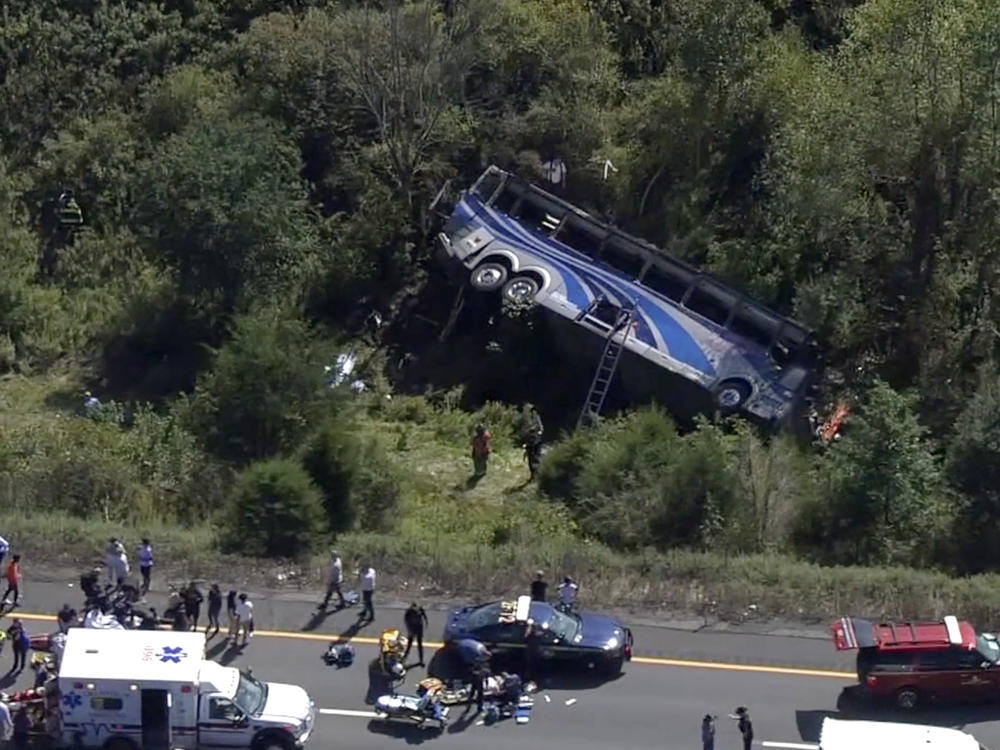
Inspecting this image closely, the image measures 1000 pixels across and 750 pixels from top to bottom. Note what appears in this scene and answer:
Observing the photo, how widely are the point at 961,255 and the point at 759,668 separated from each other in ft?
50.6

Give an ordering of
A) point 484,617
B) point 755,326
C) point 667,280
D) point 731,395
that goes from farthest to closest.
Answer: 1. point 667,280
2. point 755,326
3. point 731,395
4. point 484,617

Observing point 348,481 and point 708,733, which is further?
point 348,481

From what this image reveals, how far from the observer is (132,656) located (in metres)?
23.1

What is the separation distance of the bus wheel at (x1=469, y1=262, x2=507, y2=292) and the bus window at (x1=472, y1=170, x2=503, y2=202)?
8.46 feet

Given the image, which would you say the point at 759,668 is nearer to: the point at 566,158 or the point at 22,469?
the point at 22,469

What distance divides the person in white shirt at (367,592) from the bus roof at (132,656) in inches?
160

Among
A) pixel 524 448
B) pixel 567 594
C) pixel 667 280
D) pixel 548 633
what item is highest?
pixel 667 280

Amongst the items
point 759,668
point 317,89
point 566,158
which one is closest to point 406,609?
point 759,668

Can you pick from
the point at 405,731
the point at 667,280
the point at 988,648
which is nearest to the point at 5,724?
the point at 405,731

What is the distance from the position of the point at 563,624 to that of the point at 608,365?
12.7m

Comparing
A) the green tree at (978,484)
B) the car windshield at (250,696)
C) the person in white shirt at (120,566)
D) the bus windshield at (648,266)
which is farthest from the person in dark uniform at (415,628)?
the bus windshield at (648,266)

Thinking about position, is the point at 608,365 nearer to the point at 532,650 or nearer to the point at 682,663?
the point at 682,663

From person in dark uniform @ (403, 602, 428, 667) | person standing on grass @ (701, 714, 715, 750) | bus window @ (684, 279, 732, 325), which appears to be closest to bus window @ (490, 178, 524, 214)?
bus window @ (684, 279, 732, 325)

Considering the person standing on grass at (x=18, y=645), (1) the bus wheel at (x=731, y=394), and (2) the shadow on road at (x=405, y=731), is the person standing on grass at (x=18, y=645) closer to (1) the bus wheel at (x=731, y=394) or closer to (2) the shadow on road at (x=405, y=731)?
(2) the shadow on road at (x=405, y=731)
